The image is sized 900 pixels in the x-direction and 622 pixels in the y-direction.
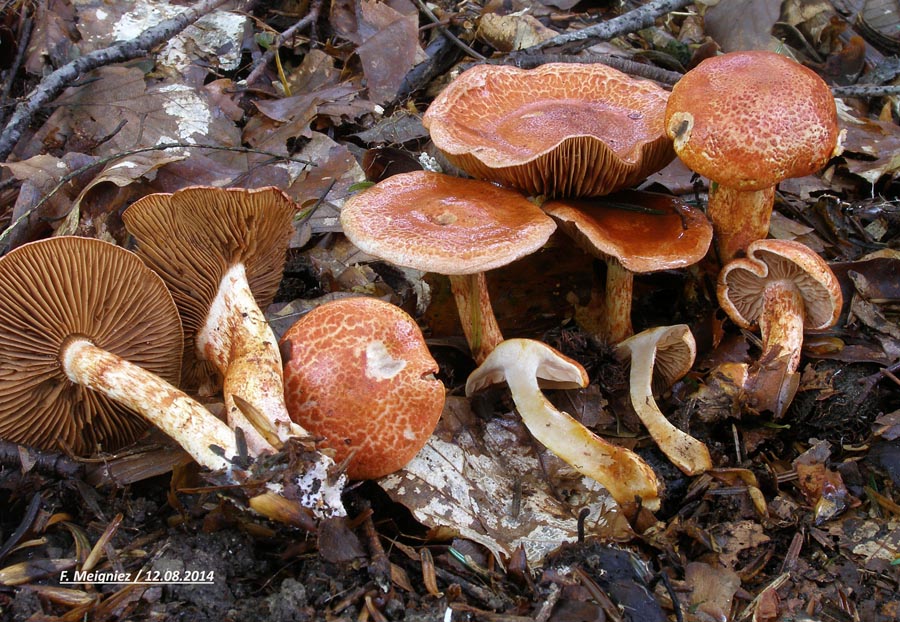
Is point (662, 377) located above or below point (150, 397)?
below

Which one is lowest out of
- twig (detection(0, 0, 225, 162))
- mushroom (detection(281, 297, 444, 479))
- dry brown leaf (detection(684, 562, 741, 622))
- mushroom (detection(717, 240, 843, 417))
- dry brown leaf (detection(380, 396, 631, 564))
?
dry brown leaf (detection(684, 562, 741, 622))

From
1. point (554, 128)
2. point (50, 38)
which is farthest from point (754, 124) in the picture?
point (50, 38)

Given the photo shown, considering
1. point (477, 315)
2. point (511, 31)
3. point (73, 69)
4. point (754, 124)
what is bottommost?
point (477, 315)

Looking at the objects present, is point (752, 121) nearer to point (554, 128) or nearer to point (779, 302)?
point (554, 128)

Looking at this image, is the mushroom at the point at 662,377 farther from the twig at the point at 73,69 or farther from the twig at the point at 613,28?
the twig at the point at 73,69

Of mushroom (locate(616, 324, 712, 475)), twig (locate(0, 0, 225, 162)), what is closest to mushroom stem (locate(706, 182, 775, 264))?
mushroom (locate(616, 324, 712, 475))

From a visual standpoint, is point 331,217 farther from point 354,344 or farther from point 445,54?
point 445,54

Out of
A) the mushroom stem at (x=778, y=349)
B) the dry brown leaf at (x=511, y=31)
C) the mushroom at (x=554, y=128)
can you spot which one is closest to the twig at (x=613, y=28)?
the dry brown leaf at (x=511, y=31)

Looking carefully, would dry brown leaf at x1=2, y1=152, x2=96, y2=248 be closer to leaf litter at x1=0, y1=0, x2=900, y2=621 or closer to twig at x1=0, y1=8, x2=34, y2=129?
leaf litter at x1=0, y1=0, x2=900, y2=621
